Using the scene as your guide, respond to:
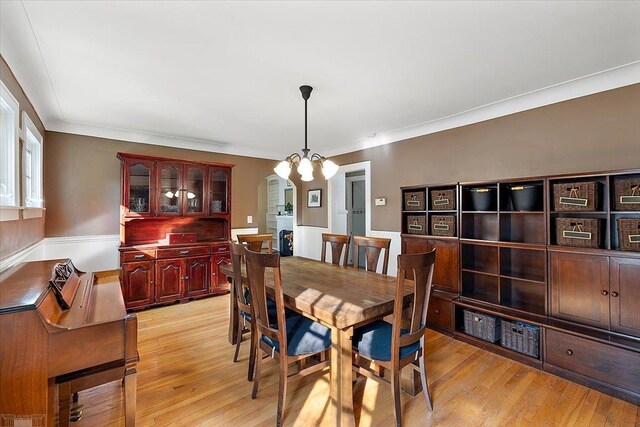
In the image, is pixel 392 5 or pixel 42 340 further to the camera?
pixel 392 5

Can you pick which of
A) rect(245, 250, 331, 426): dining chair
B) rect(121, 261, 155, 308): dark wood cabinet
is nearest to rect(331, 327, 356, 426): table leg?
rect(245, 250, 331, 426): dining chair

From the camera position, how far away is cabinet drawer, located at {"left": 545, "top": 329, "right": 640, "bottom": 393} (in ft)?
6.48

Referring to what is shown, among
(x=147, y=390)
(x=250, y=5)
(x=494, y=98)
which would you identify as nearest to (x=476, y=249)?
(x=494, y=98)

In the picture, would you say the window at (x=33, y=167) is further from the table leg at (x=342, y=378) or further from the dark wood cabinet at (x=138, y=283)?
the table leg at (x=342, y=378)

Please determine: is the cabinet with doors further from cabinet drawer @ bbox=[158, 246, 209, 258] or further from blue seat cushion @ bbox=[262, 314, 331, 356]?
blue seat cushion @ bbox=[262, 314, 331, 356]

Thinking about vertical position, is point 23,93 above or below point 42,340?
above

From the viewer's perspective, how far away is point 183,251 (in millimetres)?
4020

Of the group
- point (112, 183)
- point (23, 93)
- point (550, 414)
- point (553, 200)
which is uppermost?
point (23, 93)

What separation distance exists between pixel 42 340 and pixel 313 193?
15.0 ft

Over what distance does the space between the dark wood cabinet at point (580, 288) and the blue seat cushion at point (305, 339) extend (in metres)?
2.04

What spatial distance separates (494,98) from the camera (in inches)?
114

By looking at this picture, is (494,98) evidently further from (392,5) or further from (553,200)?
(392,5)

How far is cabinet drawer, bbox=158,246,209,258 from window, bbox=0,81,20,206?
1764 mm

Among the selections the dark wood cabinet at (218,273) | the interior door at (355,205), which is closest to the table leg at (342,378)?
the dark wood cabinet at (218,273)
